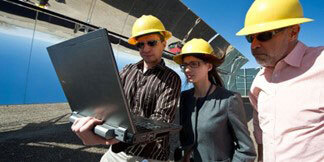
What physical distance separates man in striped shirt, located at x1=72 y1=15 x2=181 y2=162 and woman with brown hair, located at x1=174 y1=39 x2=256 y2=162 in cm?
33

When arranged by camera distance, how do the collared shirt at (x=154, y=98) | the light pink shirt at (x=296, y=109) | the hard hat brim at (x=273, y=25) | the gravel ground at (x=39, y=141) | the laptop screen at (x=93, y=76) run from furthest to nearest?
the gravel ground at (x=39, y=141) → the collared shirt at (x=154, y=98) → the hard hat brim at (x=273, y=25) → the light pink shirt at (x=296, y=109) → the laptop screen at (x=93, y=76)

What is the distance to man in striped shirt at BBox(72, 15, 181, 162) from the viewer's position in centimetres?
155

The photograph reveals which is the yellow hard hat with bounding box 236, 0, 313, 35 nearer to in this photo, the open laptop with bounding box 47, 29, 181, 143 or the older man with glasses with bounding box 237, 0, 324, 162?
the older man with glasses with bounding box 237, 0, 324, 162

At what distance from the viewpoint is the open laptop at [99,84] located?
2.92ft

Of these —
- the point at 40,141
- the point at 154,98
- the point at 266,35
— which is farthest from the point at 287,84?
the point at 40,141

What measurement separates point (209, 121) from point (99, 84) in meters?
1.14

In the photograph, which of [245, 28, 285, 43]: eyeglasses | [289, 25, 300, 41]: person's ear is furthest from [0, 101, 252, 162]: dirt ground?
[289, 25, 300, 41]: person's ear

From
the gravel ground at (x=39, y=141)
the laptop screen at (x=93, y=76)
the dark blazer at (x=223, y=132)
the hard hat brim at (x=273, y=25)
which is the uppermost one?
the hard hat brim at (x=273, y=25)

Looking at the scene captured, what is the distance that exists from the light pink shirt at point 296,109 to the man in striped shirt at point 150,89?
721 mm

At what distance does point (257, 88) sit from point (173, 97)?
78 centimetres

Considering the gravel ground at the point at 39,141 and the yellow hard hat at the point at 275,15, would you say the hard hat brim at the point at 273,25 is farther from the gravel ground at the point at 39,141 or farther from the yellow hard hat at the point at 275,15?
Result: the gravel ground at the point at 39,141

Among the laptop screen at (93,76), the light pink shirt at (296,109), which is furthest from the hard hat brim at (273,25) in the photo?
the laptop screen at (93,76)

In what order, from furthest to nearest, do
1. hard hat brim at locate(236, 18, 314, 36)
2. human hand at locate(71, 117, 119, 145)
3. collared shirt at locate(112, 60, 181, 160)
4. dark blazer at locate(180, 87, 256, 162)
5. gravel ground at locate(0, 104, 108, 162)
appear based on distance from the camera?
gravel ground at locate(0, 104, 108, 162) < dark blazer at locate(180, 87, 256, 162) < collared shirt at locate(112, 60, 181, 160) < hard hat brim at locate(236, 18, 314, 36) < human hand at locate(71, 117, 119, 145)

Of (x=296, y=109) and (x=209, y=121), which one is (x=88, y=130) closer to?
(x=209, y=121)
